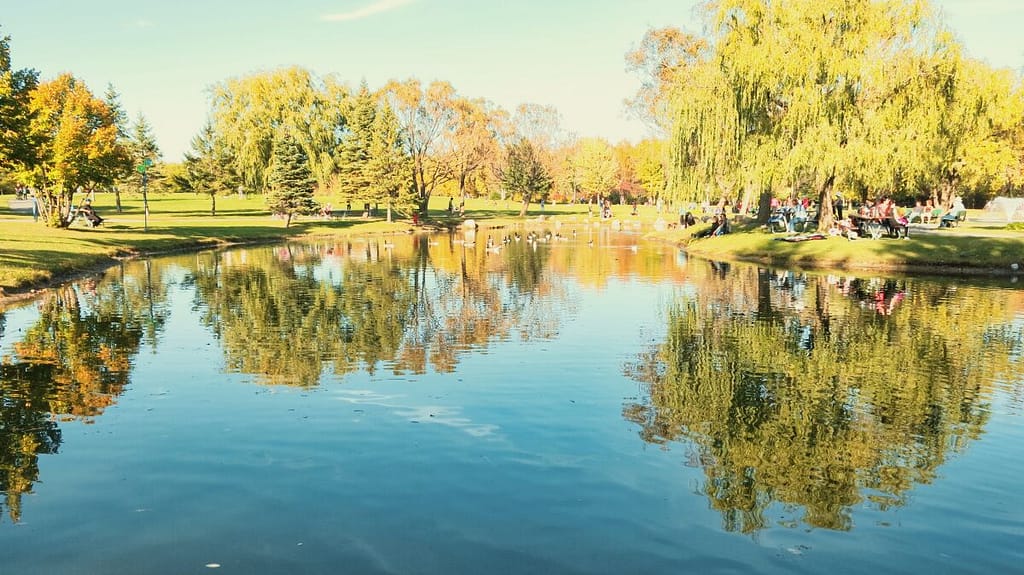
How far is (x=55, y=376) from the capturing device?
13852 mm

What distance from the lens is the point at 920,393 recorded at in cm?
1297

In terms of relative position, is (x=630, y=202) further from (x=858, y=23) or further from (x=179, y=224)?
(x=858, y=23)

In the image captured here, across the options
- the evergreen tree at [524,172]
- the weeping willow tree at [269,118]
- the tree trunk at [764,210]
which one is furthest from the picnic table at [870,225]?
the evergreen tree at [524,172]

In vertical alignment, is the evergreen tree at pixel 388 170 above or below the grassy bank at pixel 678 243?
above

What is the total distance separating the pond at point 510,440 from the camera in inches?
289

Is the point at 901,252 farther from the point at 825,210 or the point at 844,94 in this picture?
the point at 844,94

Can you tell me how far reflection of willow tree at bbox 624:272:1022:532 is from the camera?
8961 mm

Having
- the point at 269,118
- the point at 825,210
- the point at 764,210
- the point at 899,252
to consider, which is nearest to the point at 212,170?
the point at 269,118

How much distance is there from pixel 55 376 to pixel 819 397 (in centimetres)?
1400

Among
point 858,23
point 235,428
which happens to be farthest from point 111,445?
point 858,23

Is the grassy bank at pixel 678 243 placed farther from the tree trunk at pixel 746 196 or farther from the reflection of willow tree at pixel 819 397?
the reflection of willow tree at pixel 819 397

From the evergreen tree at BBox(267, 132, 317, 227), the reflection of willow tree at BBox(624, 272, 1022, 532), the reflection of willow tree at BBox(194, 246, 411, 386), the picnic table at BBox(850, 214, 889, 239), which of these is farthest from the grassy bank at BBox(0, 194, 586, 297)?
the picnic table at BBox(850, 214, 889, 239)

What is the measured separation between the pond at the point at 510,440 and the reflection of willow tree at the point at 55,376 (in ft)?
0.22

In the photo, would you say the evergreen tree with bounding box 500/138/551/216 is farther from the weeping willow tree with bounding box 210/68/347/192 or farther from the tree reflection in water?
the tree reflection in water
